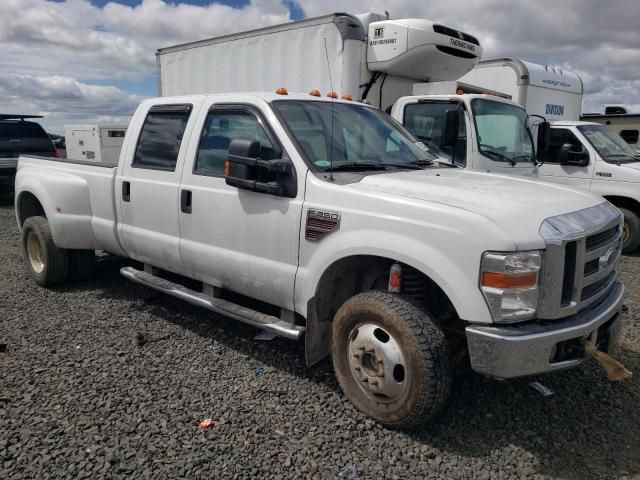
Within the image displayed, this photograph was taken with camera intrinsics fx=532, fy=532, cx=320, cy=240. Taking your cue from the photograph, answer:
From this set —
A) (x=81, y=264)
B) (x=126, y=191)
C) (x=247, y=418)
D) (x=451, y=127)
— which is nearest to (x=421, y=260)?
(x=247, y=418)

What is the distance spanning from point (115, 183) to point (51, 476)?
2841mm

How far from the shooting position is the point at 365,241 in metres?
3.12

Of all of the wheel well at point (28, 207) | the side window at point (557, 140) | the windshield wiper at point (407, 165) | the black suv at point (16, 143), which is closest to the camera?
the windshield wiper at point (407, 165)

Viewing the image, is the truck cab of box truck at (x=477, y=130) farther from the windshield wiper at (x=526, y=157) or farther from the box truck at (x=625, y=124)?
the box truck at (x=625, y=124)

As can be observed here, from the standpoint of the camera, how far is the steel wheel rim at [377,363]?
3.07 metres

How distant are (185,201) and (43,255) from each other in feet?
7.51

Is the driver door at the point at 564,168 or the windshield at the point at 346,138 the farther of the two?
the driver door at the point at 564,168

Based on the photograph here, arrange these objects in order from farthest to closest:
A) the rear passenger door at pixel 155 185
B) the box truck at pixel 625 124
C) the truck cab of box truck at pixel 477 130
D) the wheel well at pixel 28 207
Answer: the box truck at pixel 625 124
the truck cab of box truck at pixel 477 130
the wheel well at pixel 28 207
the rear passenger door at pixel 155 185

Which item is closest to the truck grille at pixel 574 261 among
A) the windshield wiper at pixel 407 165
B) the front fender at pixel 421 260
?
the front fender at pixel 421 260

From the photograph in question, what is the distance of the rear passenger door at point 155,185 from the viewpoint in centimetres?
437

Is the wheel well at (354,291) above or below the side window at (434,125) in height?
below

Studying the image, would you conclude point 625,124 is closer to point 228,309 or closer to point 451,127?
point 451,127

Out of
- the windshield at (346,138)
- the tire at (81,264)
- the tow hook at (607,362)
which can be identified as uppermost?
the windshield at (346,138)

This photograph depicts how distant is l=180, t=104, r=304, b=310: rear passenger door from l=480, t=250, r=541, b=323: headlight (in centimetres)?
130
